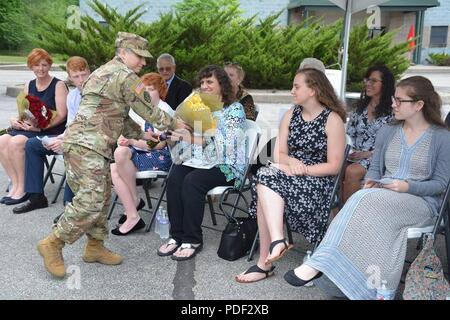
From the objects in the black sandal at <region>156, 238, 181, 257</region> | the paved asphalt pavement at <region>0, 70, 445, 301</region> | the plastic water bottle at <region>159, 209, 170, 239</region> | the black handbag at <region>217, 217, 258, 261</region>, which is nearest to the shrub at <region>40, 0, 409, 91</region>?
the plastic water bottle at <region>159, 209, 170, 239</region>

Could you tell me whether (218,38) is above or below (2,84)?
above

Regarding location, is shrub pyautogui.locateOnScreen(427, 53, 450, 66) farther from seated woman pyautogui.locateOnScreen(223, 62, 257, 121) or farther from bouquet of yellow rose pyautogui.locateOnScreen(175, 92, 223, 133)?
bouquet of yellow rose pyautogui.locateOnScreen(175, 92, 223, 133)

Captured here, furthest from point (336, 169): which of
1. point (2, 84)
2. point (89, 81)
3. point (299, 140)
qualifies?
point (2, 84)

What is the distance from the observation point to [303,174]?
3.27m

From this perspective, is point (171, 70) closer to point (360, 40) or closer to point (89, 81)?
point (89, 81)

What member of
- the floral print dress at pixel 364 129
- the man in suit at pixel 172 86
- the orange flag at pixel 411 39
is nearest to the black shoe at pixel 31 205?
the man in suit at pixel 172 86

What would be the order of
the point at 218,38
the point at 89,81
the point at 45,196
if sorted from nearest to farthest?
the point at 89,81, the point at 45,196, the point at 218,38

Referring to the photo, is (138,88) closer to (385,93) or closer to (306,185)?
(306,185)

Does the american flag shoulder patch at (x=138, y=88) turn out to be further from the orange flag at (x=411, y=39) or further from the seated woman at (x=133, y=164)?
the orange flag at (x=411, y=39)

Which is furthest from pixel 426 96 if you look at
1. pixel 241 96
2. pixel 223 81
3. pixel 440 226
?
pixel 241 96

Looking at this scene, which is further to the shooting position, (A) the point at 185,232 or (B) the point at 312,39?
(B) the point at 312,39

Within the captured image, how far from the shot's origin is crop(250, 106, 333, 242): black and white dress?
10.5 feet

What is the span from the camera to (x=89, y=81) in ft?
10.3
